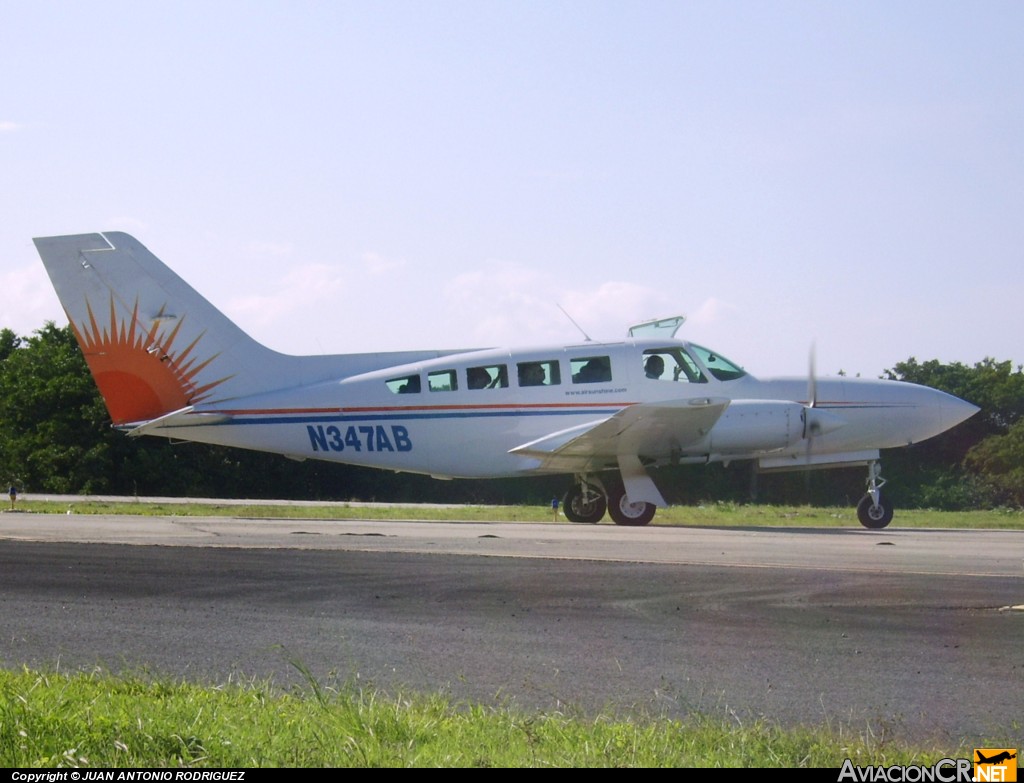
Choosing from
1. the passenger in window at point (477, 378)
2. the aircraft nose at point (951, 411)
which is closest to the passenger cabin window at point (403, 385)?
the passenger in window at point (477, 378)

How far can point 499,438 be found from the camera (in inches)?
835

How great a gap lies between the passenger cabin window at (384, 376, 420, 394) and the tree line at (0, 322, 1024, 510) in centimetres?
1994

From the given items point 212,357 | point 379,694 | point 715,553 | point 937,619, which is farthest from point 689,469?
point 379,694

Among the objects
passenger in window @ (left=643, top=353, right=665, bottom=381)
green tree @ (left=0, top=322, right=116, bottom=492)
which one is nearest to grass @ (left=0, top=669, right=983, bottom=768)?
passenger in window @ (left=643, top=353, right=665, bottom=381)

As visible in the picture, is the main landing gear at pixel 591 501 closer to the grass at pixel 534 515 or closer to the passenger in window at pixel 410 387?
the grass at pixel 534 515

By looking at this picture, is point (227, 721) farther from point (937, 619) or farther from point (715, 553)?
point (715, 553)

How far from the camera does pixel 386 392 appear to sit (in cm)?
2112

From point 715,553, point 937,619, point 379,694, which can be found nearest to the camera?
point 379,694

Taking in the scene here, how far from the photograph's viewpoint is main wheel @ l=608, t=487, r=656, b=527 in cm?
2084

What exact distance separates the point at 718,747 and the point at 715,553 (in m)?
8.77

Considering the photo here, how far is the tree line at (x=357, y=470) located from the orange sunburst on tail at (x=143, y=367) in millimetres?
22316

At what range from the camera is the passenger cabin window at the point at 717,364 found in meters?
21.3

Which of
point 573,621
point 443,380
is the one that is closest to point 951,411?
point 443,380

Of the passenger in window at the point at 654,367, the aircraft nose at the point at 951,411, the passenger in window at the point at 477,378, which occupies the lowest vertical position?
the aircraft nose at the point at 951,411
